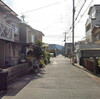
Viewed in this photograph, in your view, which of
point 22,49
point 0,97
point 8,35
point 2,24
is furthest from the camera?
point 22,49

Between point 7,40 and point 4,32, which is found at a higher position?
point 4,32

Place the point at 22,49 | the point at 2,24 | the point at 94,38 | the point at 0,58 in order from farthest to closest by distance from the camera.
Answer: the point at 94,38, the point at 22,49, the point at 0,58, the point at 2,24

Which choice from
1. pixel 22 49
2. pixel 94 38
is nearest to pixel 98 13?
pixel 94 38

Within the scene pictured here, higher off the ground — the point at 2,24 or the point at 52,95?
the point at 2,24

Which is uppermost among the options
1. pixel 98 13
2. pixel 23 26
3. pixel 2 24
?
pixel 98 13

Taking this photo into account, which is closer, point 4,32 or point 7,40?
point 4,32

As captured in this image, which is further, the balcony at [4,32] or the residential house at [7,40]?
the residential house at [7,40]

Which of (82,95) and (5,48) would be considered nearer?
(82,95)

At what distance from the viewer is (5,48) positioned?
1161 centimetres

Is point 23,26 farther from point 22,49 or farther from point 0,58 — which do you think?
point 0,58

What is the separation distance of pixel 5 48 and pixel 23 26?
18.1 ft

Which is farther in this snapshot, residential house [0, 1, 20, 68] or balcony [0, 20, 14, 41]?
residential house [0, 1, 20, 68]

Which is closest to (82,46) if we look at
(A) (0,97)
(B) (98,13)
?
(B) (98,13)

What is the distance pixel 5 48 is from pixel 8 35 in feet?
7.67
